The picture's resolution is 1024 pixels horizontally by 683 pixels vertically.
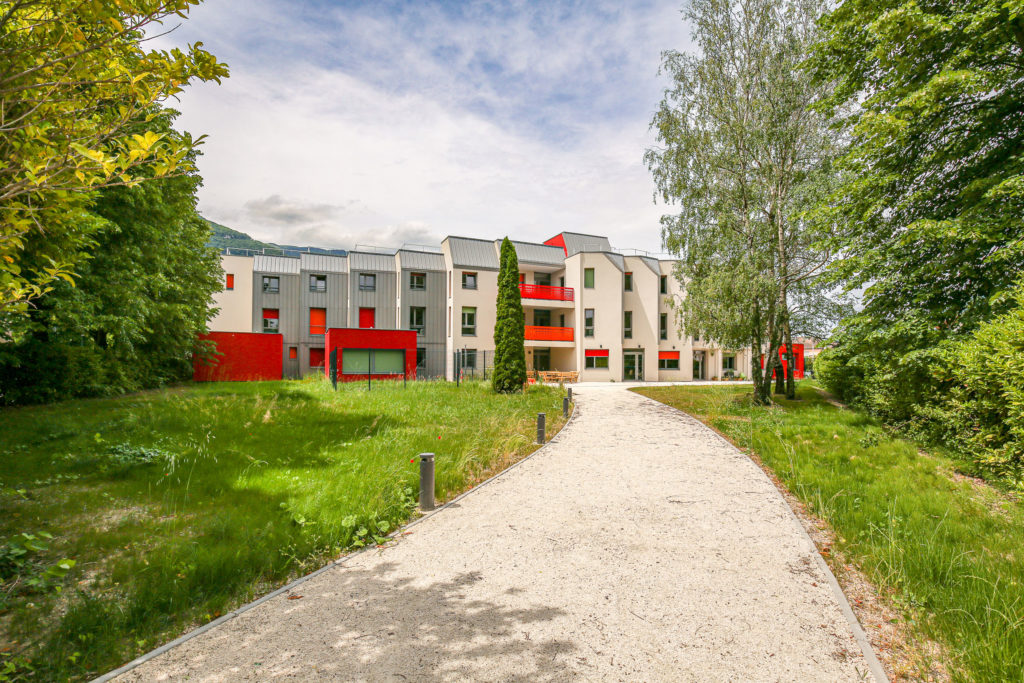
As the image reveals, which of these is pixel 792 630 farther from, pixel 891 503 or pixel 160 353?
pixel 160 353

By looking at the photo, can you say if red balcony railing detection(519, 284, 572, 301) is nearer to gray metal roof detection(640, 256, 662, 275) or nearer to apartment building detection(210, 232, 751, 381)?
apartment building detection(210, 232, 751, 381)

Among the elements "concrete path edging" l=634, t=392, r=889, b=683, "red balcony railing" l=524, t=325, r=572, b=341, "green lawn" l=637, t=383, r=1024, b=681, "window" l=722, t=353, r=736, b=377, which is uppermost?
"red balcony railing" l=524, t=325, r=572, b=341

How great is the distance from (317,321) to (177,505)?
2818 centimetres

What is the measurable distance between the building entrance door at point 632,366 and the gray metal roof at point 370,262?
18.2 meters

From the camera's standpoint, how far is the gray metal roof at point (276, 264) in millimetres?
31141

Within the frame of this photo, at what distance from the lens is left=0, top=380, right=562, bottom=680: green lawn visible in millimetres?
3424

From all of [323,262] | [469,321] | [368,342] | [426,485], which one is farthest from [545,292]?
[426,485]

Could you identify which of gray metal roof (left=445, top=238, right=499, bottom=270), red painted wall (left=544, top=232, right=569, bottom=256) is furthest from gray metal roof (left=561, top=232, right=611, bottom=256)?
gray metal roof (left=445, top=238, right=499, bottom=270)

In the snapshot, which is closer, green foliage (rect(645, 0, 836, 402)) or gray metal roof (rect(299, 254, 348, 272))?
green foliage (rect(645, 0, 836, 402))

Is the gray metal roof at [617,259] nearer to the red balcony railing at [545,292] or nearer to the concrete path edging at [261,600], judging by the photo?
the red balcony railing at [545,292]

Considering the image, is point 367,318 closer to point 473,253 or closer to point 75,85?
point 473,253

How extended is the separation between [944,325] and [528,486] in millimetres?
8636

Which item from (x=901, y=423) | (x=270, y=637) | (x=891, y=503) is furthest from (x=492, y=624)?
(x=901, y=423)

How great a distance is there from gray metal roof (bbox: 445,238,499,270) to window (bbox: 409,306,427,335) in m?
4.22
